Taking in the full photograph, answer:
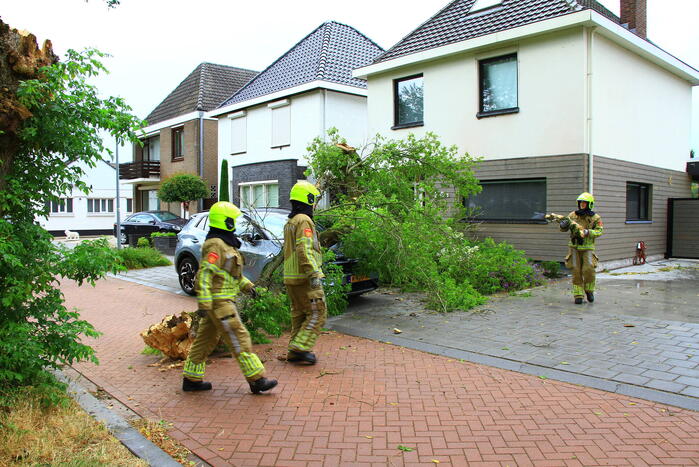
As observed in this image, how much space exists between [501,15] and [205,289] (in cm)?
1200

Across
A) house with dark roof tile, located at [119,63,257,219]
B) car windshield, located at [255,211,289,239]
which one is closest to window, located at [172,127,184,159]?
house with dark roof tile, located at [119,63,257,219]

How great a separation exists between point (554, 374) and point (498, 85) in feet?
32.3

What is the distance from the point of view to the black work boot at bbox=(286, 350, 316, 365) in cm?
553

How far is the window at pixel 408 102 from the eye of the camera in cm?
1518

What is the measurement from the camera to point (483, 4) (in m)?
14.5

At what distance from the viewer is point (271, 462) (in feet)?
11.4

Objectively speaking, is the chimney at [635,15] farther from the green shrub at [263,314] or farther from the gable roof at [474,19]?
the green shrub at [263,314]

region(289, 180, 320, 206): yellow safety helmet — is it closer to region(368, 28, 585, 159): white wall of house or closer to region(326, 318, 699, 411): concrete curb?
region(326, 318, 699, 411): concrete curb

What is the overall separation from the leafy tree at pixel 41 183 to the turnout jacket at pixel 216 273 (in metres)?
0.72

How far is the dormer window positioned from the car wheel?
399 inches

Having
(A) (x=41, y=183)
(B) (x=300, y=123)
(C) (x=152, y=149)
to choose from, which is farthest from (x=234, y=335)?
(C) (x=152, y=149)

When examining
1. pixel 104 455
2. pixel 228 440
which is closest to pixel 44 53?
pixel 104 455

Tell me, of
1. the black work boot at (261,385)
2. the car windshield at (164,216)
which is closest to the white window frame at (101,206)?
the car windshield at (164,216)

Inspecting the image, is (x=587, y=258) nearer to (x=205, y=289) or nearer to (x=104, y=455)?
(x=205, y=289)
